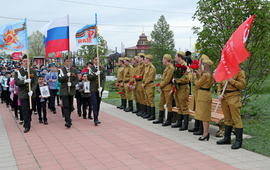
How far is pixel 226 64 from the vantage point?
6023 millimetres

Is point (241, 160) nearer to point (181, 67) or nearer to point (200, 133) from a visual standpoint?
point (200, 133)

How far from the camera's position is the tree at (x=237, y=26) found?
8.61m

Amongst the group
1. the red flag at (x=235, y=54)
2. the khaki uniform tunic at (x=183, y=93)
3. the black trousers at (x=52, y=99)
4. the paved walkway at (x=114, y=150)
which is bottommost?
the paved walkway at (x=114, y=150)

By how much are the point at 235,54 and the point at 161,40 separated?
53.3 meters

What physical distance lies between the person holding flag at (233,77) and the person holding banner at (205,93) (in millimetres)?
342

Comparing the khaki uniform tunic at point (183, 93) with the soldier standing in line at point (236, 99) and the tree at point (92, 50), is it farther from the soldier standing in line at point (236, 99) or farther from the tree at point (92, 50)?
the tree at point (92, 50)

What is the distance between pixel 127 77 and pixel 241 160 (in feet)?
23.0

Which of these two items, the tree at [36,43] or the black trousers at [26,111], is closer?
the black trousers at [26,111]

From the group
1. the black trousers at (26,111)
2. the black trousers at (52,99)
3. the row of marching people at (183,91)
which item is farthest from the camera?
the black trousers at (52,99)

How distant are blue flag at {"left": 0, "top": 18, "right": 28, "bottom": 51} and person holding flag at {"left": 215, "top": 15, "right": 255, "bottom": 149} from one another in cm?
587

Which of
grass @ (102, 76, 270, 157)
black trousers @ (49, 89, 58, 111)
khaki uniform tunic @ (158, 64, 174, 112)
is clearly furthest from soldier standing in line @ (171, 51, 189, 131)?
black trousers @ (49, 89, 58, 111)

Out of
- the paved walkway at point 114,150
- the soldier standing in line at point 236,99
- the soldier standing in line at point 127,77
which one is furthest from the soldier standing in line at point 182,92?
the soldier standing in line at point 127,77

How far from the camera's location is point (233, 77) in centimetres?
636

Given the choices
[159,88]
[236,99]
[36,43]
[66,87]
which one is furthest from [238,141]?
[36,43]
